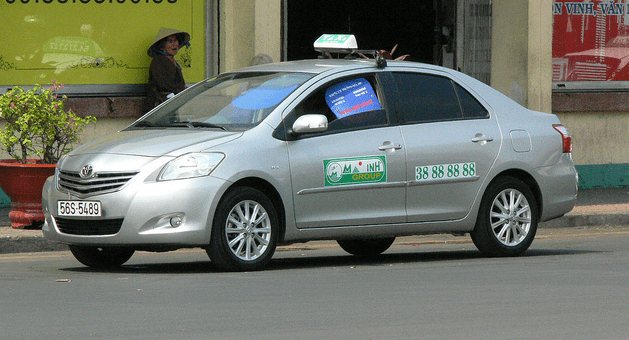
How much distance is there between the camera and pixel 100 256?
9.04 m

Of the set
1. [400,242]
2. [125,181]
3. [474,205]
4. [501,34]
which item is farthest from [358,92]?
[501,34]

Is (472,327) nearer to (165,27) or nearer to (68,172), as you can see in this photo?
(68,172)

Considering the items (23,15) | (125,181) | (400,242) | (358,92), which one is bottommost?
(400,242)

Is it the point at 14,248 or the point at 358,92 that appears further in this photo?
the point at 14,248

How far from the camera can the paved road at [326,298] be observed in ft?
20.1

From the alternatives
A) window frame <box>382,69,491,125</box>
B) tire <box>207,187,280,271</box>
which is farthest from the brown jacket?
tire <box>207,187,280,271</box>

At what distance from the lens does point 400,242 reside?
38.4 feet

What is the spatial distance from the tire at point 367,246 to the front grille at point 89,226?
2655mm

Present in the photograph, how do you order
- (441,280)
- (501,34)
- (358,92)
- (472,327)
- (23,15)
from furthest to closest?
(501,34) < (23,15) < (358,92) < (441,280) < (472,327)

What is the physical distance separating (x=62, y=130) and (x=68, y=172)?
3.04m

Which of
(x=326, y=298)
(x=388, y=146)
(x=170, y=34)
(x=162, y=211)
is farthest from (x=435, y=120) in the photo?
(x=170, y=34)

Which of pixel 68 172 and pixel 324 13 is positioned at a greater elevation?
pixel 324 13

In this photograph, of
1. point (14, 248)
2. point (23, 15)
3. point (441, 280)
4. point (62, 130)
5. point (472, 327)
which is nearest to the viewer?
point (472, 327)

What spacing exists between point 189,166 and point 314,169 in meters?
1.01
